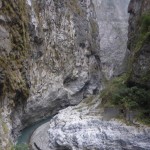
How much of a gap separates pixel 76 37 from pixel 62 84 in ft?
21.7

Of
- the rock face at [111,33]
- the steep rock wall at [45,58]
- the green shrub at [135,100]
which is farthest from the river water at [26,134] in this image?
the rock face at [111,33]

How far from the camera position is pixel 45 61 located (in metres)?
31.0

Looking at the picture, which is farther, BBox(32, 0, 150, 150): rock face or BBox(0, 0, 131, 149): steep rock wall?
BBox(0, 0, 131, 149): steep rock wall

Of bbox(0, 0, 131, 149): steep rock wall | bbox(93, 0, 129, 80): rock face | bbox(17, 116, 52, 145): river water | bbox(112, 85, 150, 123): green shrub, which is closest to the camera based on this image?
bbox(112, 85, 150, 123): green shrub

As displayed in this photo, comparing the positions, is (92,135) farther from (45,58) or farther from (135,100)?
(45,58)

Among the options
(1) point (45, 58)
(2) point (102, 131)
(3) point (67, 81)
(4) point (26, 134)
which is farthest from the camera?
(3) point (67, 81)

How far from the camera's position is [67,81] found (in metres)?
36.3

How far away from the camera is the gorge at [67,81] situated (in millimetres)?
18047

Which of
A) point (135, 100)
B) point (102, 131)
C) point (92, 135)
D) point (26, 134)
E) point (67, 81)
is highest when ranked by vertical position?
point (135, 100)

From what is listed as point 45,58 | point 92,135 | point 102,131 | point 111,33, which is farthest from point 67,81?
point 111,33

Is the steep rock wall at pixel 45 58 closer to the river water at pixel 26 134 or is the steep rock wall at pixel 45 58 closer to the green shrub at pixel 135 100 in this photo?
the river water at pixel 26 134

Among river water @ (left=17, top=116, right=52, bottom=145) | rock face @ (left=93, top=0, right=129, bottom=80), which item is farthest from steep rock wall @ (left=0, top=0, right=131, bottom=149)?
rock face @ (left=93, top=0, right=129, bottom=80)

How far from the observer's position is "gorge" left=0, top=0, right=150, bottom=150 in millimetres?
18047

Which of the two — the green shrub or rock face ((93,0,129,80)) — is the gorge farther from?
rock face ((93,0,129,80))
